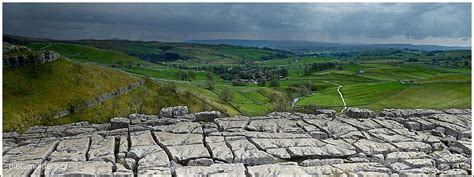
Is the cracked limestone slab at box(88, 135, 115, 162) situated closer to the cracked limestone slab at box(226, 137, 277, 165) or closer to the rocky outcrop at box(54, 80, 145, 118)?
the cracked limestone slab at box(226, 137, 277, 165)

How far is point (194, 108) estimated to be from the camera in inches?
2111

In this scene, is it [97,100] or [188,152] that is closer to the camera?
[188,152]

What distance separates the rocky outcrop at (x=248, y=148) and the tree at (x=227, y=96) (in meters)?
35.1

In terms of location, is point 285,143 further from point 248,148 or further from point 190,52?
point 190,52

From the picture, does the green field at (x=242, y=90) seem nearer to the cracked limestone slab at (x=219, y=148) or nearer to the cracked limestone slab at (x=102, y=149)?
the cracked limestone slab at (x=102, y=149)

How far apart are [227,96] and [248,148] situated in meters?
41.4

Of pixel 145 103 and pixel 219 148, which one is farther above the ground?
pixel 219 148

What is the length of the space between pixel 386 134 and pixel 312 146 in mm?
3748

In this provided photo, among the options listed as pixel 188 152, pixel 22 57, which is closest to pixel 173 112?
pixel 188 152

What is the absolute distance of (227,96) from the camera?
5728cm

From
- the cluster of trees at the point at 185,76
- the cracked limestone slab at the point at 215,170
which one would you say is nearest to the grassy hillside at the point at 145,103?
the cluster of trees at the point at 185,76

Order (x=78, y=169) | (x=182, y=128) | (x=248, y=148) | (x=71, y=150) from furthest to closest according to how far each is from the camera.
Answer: (x=182, y=128) < (x=71, y=150) < (x=248, y=148) < (x=78, y=169)

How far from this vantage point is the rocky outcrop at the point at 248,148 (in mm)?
13875

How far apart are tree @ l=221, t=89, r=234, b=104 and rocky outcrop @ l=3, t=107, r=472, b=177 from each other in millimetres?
35068
